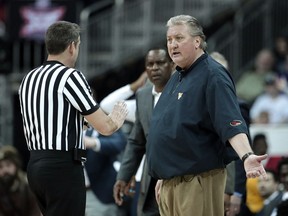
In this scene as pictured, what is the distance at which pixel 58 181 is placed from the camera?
720 centimetres

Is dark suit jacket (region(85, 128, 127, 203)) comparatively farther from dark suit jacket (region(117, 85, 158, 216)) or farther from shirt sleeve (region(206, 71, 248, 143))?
shirt sleeve (region(206, 71, 248, 143))

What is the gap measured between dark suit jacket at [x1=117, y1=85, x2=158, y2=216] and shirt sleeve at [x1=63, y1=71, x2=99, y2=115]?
4.12 feet

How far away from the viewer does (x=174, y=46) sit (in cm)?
711

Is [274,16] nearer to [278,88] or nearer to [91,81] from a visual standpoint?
[278,88]

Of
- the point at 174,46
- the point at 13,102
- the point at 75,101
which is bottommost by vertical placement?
the point at 13,102

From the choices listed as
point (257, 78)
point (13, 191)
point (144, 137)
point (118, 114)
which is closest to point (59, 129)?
point (118, 114)

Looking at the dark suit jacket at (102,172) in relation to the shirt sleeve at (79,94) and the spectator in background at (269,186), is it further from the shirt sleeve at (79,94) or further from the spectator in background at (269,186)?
the shirt sleeve at (79,94)

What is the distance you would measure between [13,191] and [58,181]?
14.9 feet

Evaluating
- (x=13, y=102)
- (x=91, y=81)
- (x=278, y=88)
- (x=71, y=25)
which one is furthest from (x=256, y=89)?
(x=71, y=25)

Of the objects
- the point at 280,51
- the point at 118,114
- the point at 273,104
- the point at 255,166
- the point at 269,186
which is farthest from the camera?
the point at 280,51

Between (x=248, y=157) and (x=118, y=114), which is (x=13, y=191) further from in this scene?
(x=248, y=157)

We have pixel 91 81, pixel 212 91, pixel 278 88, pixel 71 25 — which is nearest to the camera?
pixel 212 91

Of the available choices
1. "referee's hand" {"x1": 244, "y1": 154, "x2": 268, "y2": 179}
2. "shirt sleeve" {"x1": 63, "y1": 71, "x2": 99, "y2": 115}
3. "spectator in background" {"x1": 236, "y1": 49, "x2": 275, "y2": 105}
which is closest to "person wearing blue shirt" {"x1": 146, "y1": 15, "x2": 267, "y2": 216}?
"referee's hand" {"x1": 244, "y1": 154, "x2": 268, "y2": 179}

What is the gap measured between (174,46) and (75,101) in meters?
0.87
